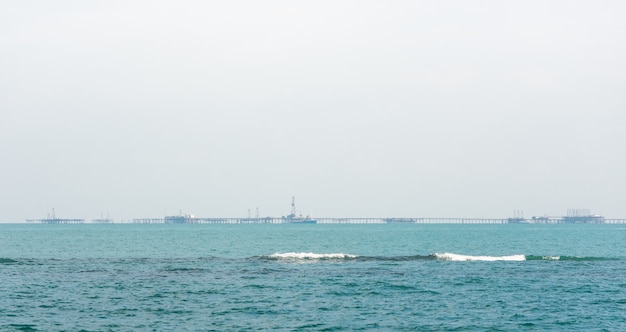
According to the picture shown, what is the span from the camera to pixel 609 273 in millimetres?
81312

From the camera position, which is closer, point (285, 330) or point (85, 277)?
point (285, 330)

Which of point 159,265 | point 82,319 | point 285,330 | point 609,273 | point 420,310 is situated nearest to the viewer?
point 285,330

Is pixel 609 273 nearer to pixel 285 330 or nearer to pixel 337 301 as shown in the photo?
pixel 337 301

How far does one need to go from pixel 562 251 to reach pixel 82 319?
326 ft

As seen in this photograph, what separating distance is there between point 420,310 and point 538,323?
819cm

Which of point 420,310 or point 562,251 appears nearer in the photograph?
point 420,310

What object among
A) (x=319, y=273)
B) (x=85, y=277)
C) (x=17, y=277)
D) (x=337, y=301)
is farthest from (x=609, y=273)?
(x=17, y=277)

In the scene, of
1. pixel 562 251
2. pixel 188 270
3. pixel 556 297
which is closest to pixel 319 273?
pixel 188 270

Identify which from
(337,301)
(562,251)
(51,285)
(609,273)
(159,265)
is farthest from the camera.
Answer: (562,251)

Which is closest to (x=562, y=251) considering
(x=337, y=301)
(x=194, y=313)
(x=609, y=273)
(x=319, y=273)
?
(x=609, y=273)

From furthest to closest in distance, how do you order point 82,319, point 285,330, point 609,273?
point 609,273, point 82,319, point 285,330

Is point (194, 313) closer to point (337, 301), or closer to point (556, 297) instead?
point (337, 301)

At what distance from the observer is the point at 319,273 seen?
79.1 meters

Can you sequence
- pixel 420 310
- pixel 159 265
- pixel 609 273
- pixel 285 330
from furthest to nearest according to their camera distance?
pixel 159 265, pixel 609 273, pixel 420 310, pixel 285 330
